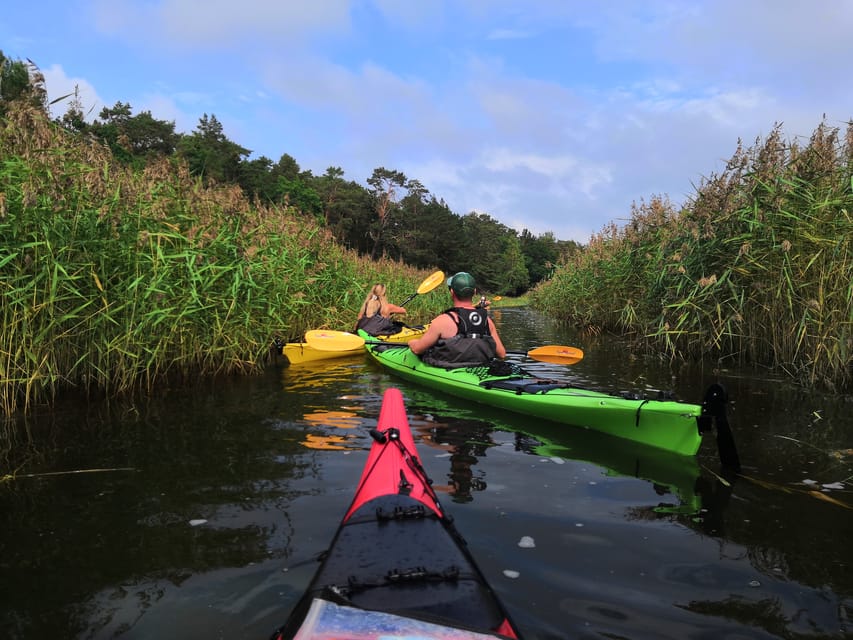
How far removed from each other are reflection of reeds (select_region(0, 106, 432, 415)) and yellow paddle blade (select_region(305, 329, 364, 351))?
558 millimetres

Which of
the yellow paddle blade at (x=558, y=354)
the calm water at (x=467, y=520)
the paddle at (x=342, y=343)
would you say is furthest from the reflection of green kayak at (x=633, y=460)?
the paddle at (x=342, y=343)

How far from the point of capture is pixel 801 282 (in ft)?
16.4

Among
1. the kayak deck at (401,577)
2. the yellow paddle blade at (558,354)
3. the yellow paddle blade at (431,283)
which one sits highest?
the yellow paddle blade at (431,283)

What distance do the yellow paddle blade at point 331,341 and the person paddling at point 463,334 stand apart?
2173 mm

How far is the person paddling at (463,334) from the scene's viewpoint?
5.23 m

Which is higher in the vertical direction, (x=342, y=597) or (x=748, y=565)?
(x=342, y=597)

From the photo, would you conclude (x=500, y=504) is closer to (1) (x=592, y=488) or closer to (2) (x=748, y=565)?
(1) (x=592, y=488)

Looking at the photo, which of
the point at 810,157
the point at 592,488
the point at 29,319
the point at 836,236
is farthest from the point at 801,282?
the point at 29,319

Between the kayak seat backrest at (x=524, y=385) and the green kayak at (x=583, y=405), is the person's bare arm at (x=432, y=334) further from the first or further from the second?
the kayak seat backrest at (x=524, y=385)

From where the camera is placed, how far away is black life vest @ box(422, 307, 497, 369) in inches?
208

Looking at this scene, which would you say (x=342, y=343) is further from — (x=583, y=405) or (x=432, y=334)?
(x=583, y=405)

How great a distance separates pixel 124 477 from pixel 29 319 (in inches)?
70.4

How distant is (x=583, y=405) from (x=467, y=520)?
164 cm

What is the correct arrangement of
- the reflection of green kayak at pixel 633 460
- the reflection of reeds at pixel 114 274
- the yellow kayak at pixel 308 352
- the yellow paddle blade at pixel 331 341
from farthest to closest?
1. the yellow paddle blade at pixel 331 341
2. the yellow kayak at pixel 308 352
3. the reflection of reeds at pixel 114 274
4. the reflection of green kayak at pixel 633 460
